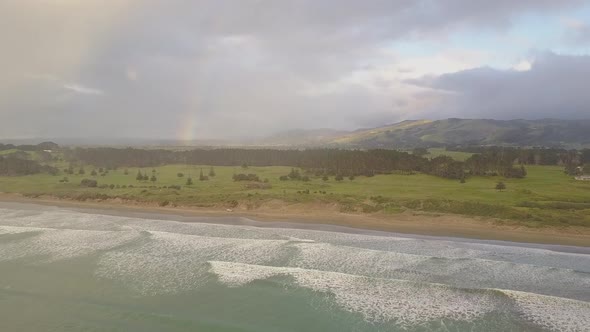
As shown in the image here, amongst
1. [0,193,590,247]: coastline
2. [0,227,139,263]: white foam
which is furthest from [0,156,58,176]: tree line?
[0,227,139,263]: white foam

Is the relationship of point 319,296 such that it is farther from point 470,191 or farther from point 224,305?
point 470,191

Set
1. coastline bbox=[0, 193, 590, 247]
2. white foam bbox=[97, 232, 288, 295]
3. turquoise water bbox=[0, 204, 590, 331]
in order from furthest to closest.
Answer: coastline bbox=[0, 193, 590, 247] → white foam bbox=[97, 232, 288, 295] → turquoise water bbox=[0, 204, 590, 331]

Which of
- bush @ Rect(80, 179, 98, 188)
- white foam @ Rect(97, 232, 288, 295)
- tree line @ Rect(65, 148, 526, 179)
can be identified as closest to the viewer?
white foam @ Rect(97, 232, 288, 295)

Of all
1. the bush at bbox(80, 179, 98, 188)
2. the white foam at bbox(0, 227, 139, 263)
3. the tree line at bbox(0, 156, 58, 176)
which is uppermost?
the tree line at bbox(0, 156, 58, 176)

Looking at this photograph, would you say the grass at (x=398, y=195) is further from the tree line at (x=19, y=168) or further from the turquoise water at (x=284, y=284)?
the tree line at (x=19, y=168)

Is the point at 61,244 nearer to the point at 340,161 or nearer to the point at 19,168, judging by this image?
the point at 340,161

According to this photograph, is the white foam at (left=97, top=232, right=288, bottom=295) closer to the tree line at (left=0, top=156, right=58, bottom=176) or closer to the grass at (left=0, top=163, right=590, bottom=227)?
the grass at (left=0, top=163, right=590, bottom=227)
